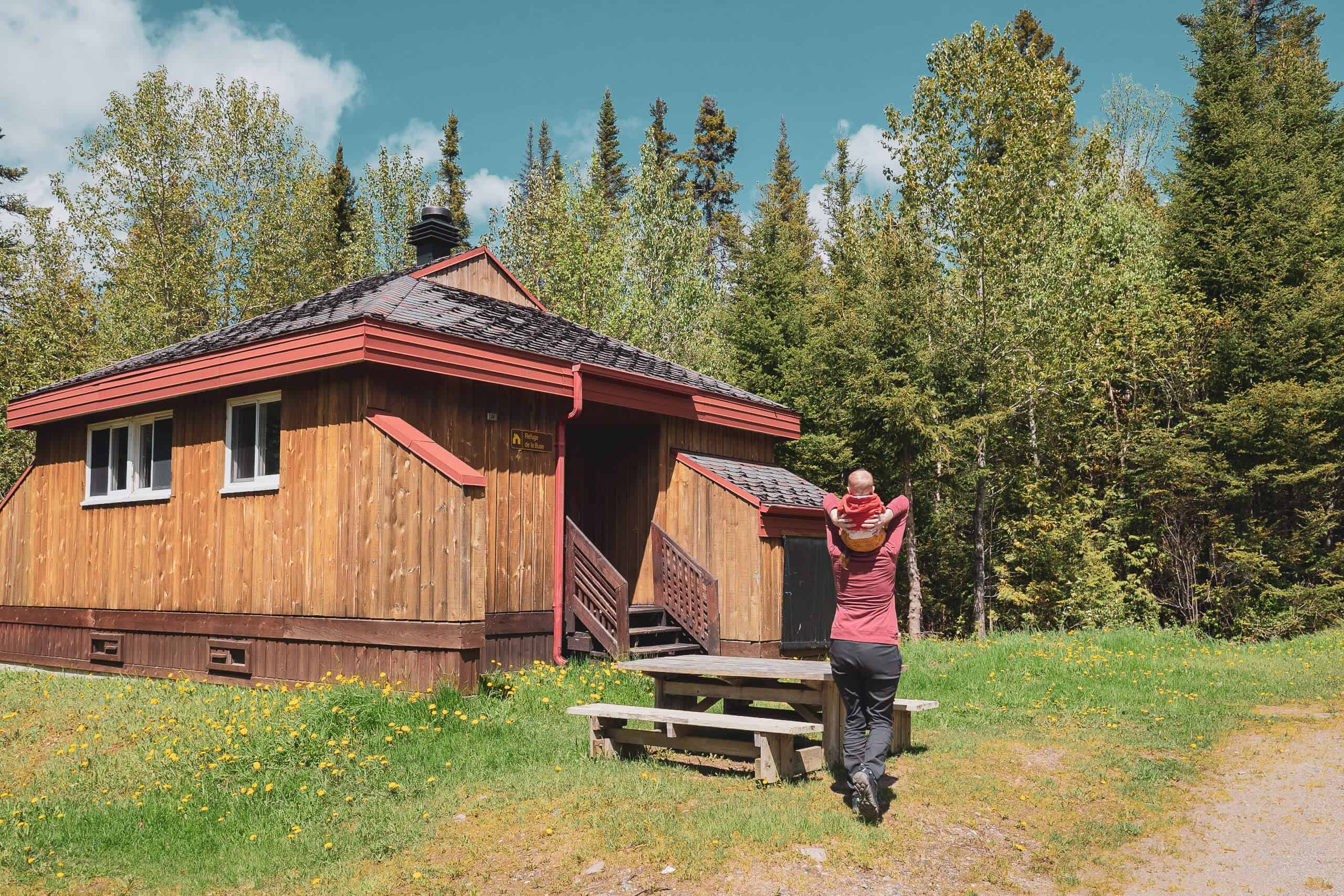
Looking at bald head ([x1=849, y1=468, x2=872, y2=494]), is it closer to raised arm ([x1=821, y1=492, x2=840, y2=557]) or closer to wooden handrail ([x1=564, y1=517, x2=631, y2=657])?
raised arm ([x1=821, y1=492, x2=840, y2=557])

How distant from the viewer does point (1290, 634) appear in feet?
61.8

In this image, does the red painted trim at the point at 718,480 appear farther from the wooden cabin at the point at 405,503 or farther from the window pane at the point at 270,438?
the window pane at the point at 270,438

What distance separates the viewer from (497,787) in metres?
6.83

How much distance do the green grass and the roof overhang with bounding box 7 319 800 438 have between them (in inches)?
132

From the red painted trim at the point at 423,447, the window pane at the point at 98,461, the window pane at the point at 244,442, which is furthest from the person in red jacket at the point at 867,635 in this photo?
the window pane at the point at 98,461

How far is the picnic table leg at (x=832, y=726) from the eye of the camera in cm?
709

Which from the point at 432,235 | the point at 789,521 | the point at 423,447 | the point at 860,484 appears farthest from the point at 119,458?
the point at 860,484

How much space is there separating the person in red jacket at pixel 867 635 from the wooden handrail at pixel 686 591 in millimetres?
6395

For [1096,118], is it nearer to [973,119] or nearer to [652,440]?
[973,119]

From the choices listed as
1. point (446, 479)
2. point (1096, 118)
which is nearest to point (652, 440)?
point (446, 479)

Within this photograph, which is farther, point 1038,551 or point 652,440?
point 1038,551

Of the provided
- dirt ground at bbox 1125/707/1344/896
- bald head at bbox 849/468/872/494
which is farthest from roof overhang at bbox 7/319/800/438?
dirt ground at bbox 1125/707/1344/896

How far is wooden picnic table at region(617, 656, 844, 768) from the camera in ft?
23.1

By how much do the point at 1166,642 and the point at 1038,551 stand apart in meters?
8.19
